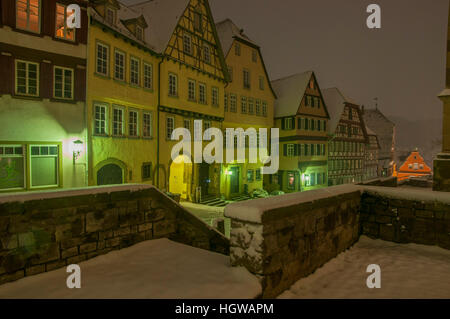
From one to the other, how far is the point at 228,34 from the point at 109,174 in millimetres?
15640

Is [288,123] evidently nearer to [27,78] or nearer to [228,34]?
[228,34]

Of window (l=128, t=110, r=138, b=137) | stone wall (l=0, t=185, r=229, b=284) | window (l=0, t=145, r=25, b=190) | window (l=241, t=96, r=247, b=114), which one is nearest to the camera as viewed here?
stone wall (l=0, t=185, r=229, b=284)

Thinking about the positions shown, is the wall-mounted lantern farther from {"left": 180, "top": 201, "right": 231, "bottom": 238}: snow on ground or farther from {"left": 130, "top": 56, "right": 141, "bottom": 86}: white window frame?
{"left": 180, "top": 201, "right": 231, "bottom": 238}: snow on ground

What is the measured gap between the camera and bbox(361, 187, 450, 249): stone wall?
6129 millimetres

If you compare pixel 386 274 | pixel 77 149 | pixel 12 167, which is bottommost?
pixel 386 274

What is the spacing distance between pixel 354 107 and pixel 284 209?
33.2 meters

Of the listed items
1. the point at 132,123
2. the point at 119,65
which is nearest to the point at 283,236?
the point at 132,123

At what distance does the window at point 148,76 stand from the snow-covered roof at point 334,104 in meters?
21.8

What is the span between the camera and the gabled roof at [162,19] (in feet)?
56.2

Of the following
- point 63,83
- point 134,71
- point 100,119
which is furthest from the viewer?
point 134,71

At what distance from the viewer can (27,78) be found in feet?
37.2

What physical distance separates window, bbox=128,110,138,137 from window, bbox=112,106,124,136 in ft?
1.48

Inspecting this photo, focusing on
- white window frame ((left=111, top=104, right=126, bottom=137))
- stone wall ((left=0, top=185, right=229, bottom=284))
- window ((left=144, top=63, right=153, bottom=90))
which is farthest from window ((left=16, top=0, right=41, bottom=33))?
stone wall ((left=0, top=185, right=229, bottom=284))

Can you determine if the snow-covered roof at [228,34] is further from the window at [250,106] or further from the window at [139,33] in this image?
the window at [139,33]
